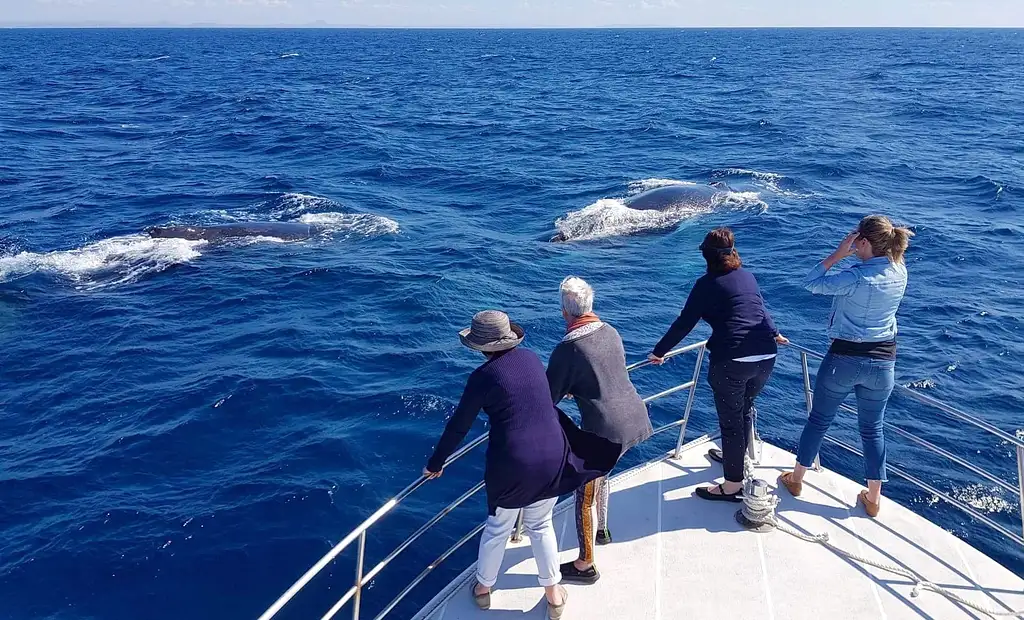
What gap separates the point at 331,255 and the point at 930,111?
4236 cm

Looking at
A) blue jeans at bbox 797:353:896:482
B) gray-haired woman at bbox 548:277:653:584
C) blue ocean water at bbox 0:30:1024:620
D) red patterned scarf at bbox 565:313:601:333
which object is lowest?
blue ocean water at bbox 0:30:1024:620

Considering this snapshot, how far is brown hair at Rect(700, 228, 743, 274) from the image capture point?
19.6 ft

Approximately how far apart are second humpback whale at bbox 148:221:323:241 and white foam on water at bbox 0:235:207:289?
409 mm

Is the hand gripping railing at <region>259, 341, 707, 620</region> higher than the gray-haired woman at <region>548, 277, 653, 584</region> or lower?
lower

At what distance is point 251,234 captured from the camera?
2225 cm

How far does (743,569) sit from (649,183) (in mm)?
23812

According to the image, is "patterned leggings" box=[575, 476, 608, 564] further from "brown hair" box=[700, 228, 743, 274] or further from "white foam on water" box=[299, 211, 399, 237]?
"white foam on water" box=[299, 211, 399, 237]

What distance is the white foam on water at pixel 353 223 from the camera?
23016 mm

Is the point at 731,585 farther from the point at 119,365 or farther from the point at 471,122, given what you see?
the point at 471,122

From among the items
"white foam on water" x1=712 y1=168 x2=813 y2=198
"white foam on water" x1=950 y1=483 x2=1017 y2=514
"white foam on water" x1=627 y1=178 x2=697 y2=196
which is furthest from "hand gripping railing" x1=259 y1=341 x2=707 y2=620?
"white foam on water" x1=712 y1=168 x2=813 y2=198

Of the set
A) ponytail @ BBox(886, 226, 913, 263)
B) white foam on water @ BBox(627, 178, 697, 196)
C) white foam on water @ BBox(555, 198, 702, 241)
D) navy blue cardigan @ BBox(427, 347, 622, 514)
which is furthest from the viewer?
white foam on water @ BBox(627, 178, 697, 196)

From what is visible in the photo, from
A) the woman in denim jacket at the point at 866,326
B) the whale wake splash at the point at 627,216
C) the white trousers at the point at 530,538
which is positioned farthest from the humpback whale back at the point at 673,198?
the white trousers at the point at 530,538

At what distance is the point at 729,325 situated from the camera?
6.09 metres

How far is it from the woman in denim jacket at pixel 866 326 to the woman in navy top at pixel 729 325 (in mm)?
487
